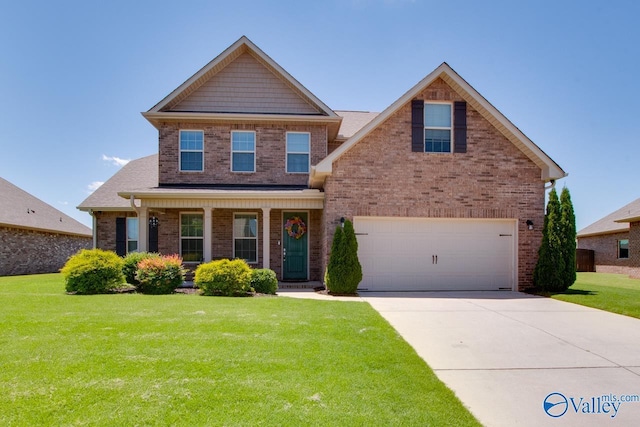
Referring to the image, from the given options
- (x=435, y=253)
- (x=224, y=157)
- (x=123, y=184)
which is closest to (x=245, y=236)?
(x=224, y=157)

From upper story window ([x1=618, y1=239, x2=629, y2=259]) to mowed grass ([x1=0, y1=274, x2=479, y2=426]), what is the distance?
23.7 metres

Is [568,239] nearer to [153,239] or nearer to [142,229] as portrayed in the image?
[142,229]

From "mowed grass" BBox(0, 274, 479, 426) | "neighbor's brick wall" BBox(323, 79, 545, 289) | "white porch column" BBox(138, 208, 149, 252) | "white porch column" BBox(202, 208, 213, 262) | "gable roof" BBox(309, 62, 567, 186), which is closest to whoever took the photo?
"mowed grass" BBox(0, 274, 479, 426)

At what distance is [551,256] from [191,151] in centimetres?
1280

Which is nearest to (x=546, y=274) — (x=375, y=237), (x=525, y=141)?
(x=525, y=141)

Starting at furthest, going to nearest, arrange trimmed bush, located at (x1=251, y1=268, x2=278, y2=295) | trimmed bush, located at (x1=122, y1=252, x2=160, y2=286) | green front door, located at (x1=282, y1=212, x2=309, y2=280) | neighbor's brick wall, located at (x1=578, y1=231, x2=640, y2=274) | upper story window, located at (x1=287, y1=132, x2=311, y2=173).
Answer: neighbor's brick wall, located at (x1=578, y1=231, x2=640, y2=274) → upper story window, located at (x1=287, y1=132, x2=311, y2=173) → green front door, located at (x1=282, y1=212, x2=309, y2=280) → trimmed bush, located at (x1=122, y1=252, x2=160, y2=286) → trimmed bush, located at (x1=251, y1=268, x2=278, y2=295)

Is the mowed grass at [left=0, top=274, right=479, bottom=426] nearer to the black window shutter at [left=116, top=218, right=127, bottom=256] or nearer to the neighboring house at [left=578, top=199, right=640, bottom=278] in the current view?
the black window shutter at [left=116, top=218, right=127, bottom=256]

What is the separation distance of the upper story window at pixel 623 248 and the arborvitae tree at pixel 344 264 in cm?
2111

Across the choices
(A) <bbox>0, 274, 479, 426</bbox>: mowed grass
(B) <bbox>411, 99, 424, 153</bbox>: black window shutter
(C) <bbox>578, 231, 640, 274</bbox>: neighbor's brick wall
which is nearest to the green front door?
(B) <bbox>411, 99, 424, 153</bbox>: black window shutter

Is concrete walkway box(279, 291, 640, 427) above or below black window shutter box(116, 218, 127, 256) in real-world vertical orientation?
below

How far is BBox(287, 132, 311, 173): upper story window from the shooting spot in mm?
14695

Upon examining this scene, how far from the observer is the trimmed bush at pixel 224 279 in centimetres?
1045

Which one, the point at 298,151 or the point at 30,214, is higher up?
the point at 298,151

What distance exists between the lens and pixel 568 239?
11688 millimetres
